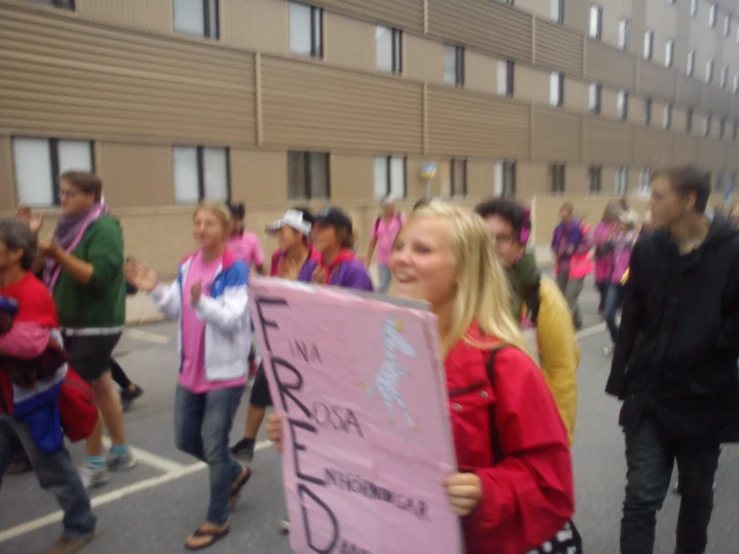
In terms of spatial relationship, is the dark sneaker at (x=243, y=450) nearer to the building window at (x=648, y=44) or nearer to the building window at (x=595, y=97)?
the building window at (x=595, y=97)

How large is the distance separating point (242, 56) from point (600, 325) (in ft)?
29.1

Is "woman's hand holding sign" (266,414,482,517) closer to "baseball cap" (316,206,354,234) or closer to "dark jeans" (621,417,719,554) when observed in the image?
"dark jeans" (621,417,719,554)

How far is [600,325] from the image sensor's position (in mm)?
10742

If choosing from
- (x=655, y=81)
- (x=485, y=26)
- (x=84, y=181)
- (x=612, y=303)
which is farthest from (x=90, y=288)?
(x=655, y=81)

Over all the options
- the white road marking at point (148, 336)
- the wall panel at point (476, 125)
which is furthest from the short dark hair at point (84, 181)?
the wall panel at point (476, 125)

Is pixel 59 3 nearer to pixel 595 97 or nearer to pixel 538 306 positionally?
pixel 538 306

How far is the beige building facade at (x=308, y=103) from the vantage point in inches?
468

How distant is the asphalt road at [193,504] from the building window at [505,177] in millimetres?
17856

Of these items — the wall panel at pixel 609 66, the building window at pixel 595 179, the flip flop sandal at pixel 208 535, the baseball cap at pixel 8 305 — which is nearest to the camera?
the baseball cap at pixel 8 305

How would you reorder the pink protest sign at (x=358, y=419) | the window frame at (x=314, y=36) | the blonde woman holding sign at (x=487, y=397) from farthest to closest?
the window frame at (x=314, y=36) → the blonde woman holding sign at (x=487, y=397) → the pink protest sign at (x=358, y=419)

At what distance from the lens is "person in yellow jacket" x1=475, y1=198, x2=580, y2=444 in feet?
9.64

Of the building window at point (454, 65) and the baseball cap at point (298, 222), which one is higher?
the building window at point (454, 65)

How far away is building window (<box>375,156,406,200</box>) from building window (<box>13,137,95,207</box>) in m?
8.06

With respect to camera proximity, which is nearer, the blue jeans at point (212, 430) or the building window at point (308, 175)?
the blue jeans at point (212, 430)
